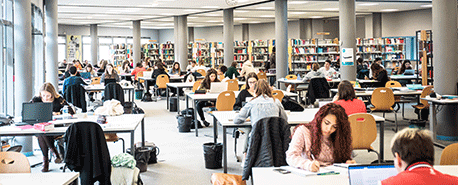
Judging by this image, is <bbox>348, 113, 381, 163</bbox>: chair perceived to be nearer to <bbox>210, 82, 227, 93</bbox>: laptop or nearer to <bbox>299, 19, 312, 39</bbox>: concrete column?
<bbox>210, 82, 227, 93</bbox>: laptop

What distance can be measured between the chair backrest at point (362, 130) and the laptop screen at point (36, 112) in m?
3.29

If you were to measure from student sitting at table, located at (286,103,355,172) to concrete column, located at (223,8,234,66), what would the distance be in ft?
45.6

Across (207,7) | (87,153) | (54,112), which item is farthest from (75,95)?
(207,7)

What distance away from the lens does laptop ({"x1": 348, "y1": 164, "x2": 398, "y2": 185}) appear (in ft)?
6.83

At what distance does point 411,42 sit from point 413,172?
18033 millimetres

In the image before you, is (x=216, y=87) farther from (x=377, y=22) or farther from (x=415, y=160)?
(x=377, y=22)

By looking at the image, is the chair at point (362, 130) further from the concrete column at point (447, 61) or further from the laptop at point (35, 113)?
the laptop at point (35, 113)

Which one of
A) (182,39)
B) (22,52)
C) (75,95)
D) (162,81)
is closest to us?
(22,52)

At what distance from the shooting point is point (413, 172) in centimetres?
183

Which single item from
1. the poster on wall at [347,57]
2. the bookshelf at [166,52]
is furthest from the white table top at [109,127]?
the bookshelf at [166,52]

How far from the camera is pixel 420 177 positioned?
181cm

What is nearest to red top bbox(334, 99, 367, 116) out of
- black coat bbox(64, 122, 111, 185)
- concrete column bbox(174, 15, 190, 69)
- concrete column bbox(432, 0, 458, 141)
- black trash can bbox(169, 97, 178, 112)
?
concrete column bbox(432, 0, 458, 141)

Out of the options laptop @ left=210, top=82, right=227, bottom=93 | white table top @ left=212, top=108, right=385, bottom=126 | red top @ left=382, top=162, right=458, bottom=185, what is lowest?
white table top @ left=212, top=108, right=385, bottom=126

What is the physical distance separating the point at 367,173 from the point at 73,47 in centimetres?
2518
